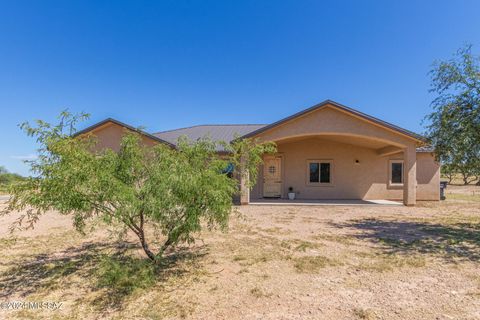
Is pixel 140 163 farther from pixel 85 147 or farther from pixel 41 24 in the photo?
pixel 41 24

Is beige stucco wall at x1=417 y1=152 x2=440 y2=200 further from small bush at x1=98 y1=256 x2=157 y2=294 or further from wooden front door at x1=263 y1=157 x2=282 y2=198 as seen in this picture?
small bush at x1=98 y1=256 x2=157 y2=294

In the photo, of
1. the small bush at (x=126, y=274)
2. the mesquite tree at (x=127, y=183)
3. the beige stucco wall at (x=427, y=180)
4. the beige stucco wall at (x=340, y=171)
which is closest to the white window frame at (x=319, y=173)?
the beige stucco wall at (x=340, y=171)

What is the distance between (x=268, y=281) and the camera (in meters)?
4.25

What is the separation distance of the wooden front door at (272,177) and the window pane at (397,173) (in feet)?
24.2

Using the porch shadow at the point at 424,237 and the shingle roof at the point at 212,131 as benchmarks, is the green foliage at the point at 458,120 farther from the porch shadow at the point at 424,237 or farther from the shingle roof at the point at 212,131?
the shingle roof at the point at 212,131

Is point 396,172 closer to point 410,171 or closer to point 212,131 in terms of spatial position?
point 410,171

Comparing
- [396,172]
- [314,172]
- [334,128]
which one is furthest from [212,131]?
[396,172]

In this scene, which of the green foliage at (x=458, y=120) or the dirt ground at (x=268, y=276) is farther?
the green foliage at (x=458, y=120)

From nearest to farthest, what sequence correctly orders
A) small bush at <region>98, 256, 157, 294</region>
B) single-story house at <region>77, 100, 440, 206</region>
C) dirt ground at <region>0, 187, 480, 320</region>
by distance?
dirt ground at <region>0, 187, 480, 320</region>, small bush at <region>98, 256, 157, 294</region>, single-story house at <region>77, 100, 440, 206</region>

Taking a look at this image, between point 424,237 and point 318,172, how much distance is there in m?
9.09

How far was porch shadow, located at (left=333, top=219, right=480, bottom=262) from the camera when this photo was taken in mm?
5871

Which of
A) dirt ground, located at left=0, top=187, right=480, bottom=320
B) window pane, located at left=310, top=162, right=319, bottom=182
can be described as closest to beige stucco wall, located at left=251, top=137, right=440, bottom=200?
window pane, located at left=310, top=162, right=319, bottom=182

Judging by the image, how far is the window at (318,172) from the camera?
52.9 ft

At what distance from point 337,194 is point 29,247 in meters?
15.1
